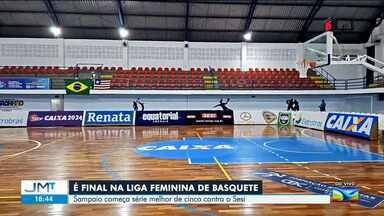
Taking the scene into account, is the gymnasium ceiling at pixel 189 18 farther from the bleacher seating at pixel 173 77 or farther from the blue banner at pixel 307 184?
the blue banner at pixel 307 184

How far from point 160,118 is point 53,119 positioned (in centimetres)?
711

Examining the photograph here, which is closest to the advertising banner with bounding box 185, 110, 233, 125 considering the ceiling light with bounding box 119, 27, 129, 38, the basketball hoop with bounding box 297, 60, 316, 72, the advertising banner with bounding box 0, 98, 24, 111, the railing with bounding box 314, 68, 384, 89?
the ceiling light with bounding box 119, 27, 129, 38

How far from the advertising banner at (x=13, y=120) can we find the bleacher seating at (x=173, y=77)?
374 centimetres

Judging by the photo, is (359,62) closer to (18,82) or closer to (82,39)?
(82,39)

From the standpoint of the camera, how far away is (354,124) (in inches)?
518

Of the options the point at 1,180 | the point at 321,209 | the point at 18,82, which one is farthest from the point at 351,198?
the point at 18,82

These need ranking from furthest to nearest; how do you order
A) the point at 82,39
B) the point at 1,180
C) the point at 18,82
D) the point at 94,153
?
the point at 82,39, the point at 18,82, the point at 94,153, the point at 1,180

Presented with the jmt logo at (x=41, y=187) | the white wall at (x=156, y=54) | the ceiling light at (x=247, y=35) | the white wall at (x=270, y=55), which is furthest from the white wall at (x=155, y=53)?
the jmt logo at (x=41, y=187)

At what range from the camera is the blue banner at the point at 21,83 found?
20953mm

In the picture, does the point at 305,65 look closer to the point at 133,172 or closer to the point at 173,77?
the point at 173,77

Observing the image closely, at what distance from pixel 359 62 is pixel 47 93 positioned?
71.4 feet

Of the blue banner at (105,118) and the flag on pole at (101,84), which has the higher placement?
A: the flag on pole at (101,84)

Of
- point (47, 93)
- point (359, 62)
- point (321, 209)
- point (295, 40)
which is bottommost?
point (321, 209)

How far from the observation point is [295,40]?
82.8 feet
